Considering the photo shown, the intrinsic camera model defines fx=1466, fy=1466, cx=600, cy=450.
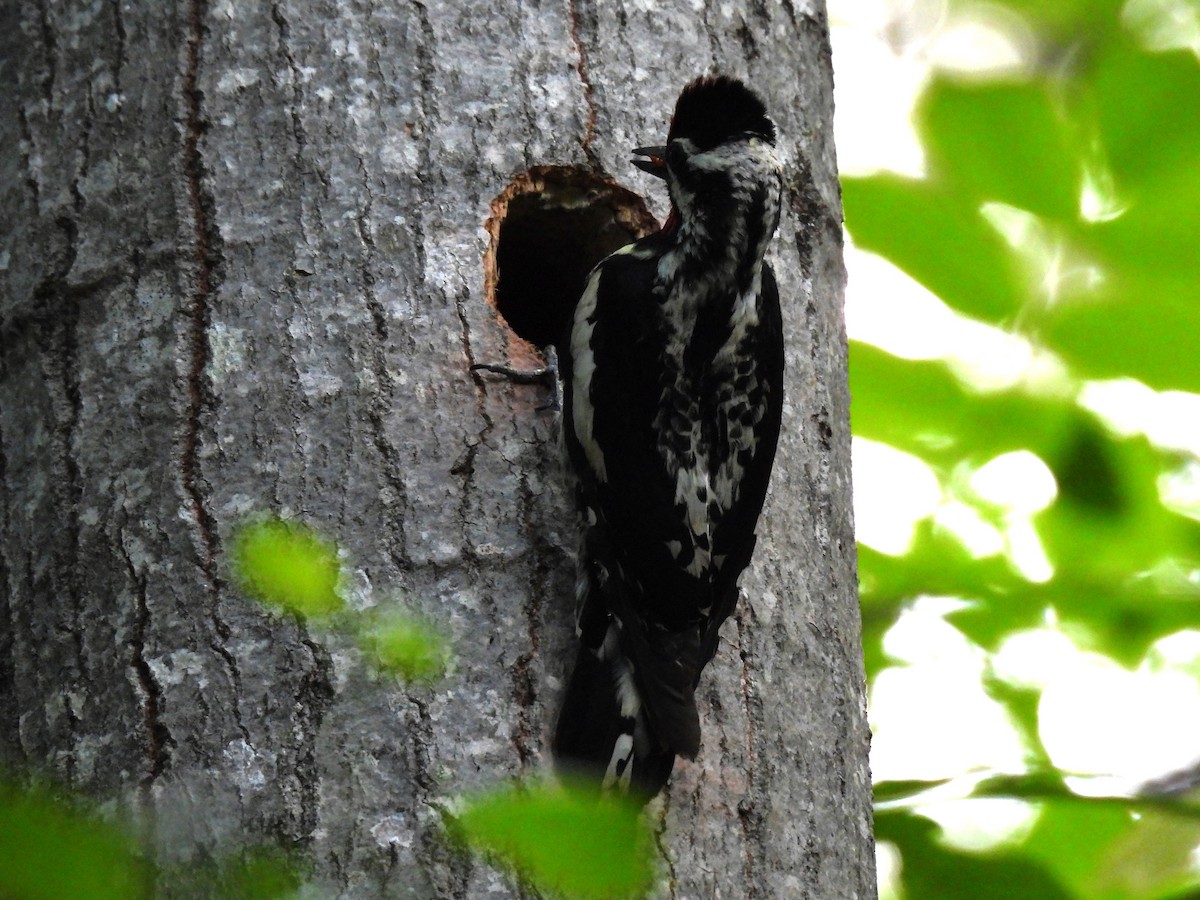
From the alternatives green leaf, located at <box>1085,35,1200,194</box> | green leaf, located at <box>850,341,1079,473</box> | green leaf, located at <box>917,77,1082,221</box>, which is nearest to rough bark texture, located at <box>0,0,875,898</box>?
green leaf, located at <box>850,341,1079,473</box>

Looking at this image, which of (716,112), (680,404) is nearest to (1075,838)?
(680,404)

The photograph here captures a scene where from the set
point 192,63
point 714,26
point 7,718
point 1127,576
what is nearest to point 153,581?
point 7,718

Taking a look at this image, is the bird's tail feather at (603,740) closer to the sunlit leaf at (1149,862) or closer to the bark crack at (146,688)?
the bark crack at (146,688)

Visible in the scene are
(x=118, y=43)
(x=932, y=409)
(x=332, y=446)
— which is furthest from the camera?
(x=932, y=409)

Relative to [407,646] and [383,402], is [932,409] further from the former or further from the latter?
[407,646]

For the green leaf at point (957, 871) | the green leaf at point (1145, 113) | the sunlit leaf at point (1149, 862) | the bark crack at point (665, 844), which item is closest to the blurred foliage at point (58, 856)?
the bark crack at point (665, 844)

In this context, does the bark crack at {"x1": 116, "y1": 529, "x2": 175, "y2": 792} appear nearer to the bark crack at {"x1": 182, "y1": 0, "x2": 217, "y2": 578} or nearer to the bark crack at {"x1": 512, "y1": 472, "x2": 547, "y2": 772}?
the bark crack at {"x1": 182, "y1": 0, "x2": 217, "y2": 578}
